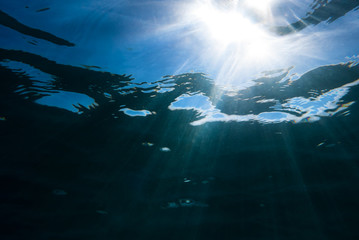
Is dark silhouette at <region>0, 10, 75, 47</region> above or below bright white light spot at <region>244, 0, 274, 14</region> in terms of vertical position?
below

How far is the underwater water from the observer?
5414 millimetres

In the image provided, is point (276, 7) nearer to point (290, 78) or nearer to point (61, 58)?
point (290, 78)

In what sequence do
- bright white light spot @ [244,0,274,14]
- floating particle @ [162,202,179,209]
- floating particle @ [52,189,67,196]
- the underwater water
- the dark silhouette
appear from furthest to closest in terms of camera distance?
1. floating particle @ [162,202,179,209]
2. floating particle @ [52,189,67,196]
3. the underwater water
4. bright white light spot @ [244,0,274,14]
5. the dark silhouette

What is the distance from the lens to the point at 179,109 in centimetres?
789

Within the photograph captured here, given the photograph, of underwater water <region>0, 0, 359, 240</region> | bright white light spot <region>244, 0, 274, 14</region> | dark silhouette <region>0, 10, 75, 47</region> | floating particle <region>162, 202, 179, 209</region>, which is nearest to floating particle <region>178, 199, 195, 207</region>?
underwater water <region>0, 0, 359, 240</region>

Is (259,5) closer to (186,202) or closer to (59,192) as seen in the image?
(186,202)

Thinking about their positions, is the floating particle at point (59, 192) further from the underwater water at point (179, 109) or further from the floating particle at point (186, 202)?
the floating particle at point (186, 202)

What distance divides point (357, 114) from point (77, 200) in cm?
1586

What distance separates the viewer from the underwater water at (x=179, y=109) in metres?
5.41

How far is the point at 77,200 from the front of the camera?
12758 millimetres

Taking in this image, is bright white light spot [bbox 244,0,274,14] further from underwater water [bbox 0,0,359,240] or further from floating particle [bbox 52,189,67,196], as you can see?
floating particle [bbox 52,189,67,196]

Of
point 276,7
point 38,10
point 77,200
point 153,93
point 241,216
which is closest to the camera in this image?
point 38,10

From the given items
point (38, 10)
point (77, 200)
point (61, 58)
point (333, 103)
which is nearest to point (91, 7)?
point (38, 10)

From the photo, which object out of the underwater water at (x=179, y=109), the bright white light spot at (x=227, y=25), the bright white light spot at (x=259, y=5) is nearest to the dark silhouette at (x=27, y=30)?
the underwater water at (x=179, y=109)
